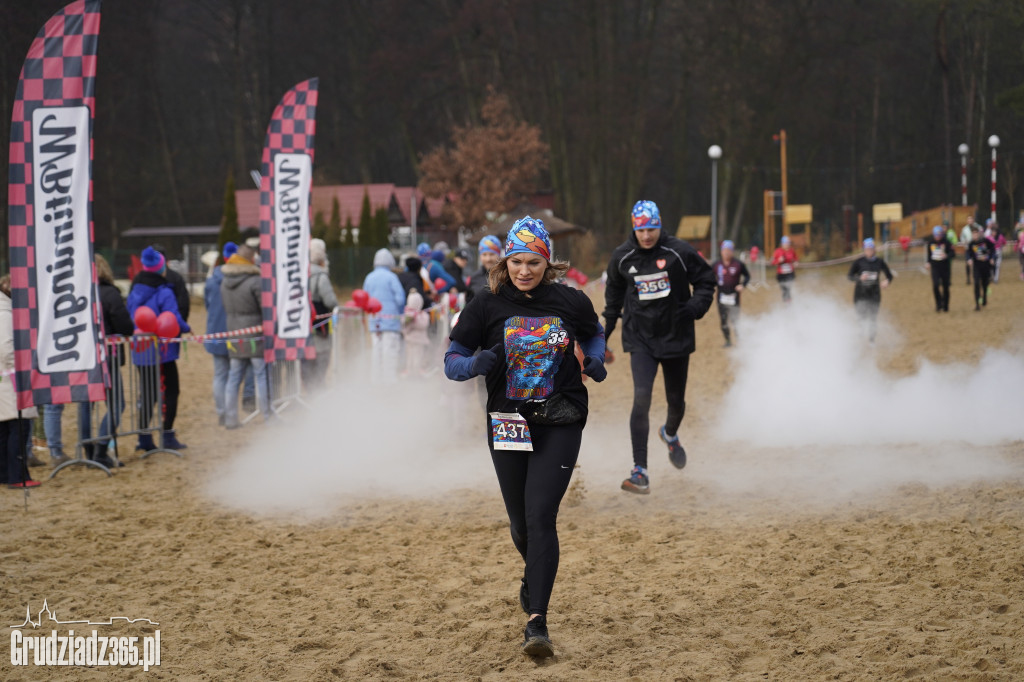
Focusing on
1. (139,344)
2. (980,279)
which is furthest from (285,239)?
(980,279)

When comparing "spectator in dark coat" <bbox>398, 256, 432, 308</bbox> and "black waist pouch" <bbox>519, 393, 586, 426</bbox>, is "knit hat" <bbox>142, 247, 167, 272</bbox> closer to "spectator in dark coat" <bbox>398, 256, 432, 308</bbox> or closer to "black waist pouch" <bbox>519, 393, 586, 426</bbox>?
"spectator in dark coat" <bbox>398, 256, 432, 308</bbox>

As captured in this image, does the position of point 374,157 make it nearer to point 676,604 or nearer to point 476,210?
point 476,210

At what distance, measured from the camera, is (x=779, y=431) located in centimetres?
1080

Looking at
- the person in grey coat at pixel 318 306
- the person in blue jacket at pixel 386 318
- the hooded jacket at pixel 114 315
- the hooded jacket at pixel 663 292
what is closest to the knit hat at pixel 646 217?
the hooded jacket at pixel 663 292

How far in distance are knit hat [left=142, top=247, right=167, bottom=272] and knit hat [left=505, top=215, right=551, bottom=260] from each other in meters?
6.71

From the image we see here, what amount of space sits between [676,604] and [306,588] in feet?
6.97

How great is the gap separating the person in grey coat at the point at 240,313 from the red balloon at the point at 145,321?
1503 mm

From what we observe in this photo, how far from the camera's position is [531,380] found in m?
5.00

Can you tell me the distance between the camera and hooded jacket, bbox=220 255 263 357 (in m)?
12.1

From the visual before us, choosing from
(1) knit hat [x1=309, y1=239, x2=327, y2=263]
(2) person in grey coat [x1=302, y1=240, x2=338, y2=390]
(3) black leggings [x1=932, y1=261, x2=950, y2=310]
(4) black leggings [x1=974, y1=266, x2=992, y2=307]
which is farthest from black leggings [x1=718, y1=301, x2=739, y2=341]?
(1) knit hat [x1=309, y1=239, x2=327, y2=263]

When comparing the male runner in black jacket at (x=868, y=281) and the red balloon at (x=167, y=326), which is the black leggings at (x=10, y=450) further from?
the male runner in black jacket at (x=868, y=281)

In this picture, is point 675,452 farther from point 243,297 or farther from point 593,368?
point 243,297

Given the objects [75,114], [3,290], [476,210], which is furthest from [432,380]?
[476,210]

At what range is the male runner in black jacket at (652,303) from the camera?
7.80 metres
